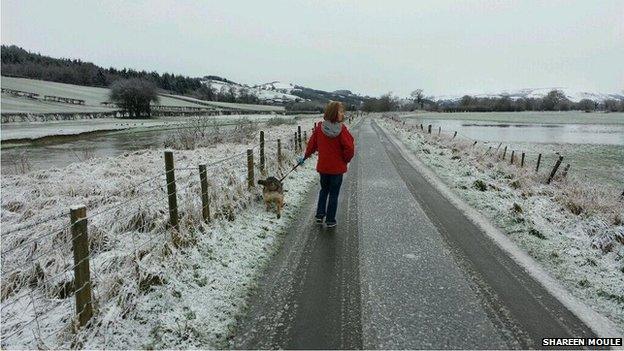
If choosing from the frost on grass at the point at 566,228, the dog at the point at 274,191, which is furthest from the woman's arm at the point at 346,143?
the frost on grass at the point at 566,228

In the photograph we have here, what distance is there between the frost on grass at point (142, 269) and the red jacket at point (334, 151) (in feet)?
4.62

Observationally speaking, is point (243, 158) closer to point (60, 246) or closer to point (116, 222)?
point (116, 222)

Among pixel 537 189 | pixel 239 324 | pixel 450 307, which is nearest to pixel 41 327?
pixel 239 324

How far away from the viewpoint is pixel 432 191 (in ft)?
34.1

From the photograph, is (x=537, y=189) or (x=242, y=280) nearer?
(x=242, y=280)

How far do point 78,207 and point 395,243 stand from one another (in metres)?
4.51

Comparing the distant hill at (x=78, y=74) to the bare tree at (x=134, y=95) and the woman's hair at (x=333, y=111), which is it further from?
the woman's hair at (x=333, y=111)

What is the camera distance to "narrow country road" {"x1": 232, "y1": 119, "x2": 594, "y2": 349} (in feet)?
12.2

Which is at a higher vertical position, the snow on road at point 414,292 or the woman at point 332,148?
the woman at point 332,148

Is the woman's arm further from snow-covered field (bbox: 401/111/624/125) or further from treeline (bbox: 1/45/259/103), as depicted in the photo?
treeline (bbox: 1/45/259/103)

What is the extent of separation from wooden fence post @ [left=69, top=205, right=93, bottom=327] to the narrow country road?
4.80ft

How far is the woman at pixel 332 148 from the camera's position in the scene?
21.5 feet

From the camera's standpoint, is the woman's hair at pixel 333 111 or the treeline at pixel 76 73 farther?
the treeline at pixel 76 73

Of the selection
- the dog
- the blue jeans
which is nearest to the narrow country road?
the blue jeans
